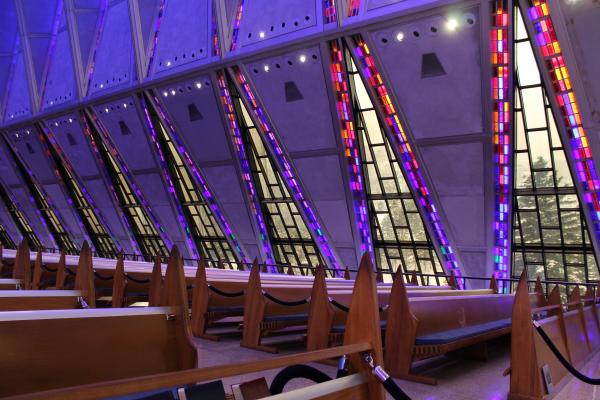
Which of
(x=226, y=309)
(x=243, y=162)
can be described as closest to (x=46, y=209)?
(x=243, y=162)

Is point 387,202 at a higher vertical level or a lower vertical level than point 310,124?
lower

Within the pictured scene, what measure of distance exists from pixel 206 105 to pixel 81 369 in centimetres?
1237

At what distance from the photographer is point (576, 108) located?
9680 mm

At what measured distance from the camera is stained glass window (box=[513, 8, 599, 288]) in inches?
404

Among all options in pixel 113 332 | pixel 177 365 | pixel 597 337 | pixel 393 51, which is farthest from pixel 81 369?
pixel 393 51

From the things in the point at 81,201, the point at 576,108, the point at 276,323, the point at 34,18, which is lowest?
the point at 276,323

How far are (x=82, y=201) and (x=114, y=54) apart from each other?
7.89m

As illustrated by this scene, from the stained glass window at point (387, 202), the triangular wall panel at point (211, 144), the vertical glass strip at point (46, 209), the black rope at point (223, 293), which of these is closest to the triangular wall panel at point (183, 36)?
the triangular wall panel at point (211, 144)

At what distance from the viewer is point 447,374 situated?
4902 millimetres

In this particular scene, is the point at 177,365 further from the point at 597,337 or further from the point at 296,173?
the point at 296,173

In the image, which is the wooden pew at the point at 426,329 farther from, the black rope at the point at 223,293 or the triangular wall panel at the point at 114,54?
the triangular wall panel at the point at 114,54

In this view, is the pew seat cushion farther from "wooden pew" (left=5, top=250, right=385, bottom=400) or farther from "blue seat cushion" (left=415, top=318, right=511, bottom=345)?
"wooden pew" (left=5, top=250, right=385, bottom=400)

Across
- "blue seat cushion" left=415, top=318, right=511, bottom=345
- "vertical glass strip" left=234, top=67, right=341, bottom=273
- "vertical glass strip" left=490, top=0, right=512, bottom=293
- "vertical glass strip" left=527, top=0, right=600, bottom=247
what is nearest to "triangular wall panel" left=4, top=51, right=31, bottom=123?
"vertical glass strip" left=234, top=67, right=341, bottom=273

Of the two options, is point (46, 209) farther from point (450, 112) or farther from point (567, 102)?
point (567, 102)
